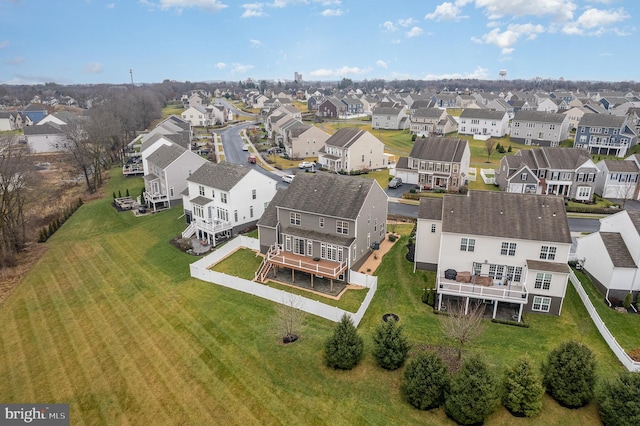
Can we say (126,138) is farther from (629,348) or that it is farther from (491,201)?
(629,348)

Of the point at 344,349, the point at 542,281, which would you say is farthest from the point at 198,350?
the point at 542,281

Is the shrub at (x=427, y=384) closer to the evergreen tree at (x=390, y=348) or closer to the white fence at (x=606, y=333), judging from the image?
the evergreen tree at (x=390, y=348)

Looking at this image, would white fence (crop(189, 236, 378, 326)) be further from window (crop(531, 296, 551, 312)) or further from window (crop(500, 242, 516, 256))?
window (crop(531, 296, 551, 312))

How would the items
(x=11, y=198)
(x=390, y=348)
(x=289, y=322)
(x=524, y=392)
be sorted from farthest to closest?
1. (x=11, y=198)
2. (x=289, y=322)
3. (x=390, y=348)
4. (x=524, y=392)

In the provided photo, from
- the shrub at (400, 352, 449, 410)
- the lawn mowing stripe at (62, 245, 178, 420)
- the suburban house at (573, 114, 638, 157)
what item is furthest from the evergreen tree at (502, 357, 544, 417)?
the suburban house at (573, 114, 638, 157)

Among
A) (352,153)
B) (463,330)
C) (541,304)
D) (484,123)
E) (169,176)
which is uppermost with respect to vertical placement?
(484,123)

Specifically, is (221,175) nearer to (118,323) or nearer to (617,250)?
(118,323)
